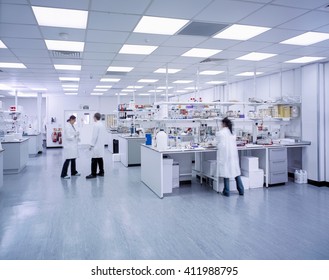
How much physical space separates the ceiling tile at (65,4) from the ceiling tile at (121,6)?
90 millimetres

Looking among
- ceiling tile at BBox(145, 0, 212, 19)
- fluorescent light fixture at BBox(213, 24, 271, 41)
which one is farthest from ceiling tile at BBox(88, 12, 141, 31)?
fluorescent light fixture at BBox(213, 24, 271, 41)

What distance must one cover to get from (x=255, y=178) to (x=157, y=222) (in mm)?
2499

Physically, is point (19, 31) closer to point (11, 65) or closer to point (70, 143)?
point (11, 65)

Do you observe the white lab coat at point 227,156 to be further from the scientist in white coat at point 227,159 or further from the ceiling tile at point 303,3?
the ceiling tile at point 303,3

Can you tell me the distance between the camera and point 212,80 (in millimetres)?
8117

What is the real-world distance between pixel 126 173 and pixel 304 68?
457 cm

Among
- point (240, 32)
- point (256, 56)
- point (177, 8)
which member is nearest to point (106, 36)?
point (177, 8)

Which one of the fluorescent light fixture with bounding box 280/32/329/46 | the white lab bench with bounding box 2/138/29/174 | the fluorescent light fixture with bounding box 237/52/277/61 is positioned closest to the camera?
the fluorescent light fixture with bounding box 280/32/329/46

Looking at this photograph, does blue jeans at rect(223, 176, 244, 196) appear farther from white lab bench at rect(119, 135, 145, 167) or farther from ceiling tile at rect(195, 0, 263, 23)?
white lab bench at rect(119, 135, 145, 167)

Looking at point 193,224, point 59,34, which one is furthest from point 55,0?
point 193,224

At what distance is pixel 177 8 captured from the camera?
2.92 m

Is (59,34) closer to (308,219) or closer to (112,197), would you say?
(112,197)

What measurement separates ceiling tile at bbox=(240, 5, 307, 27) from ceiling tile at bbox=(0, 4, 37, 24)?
2.47m

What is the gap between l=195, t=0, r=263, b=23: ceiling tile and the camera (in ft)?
9.25
